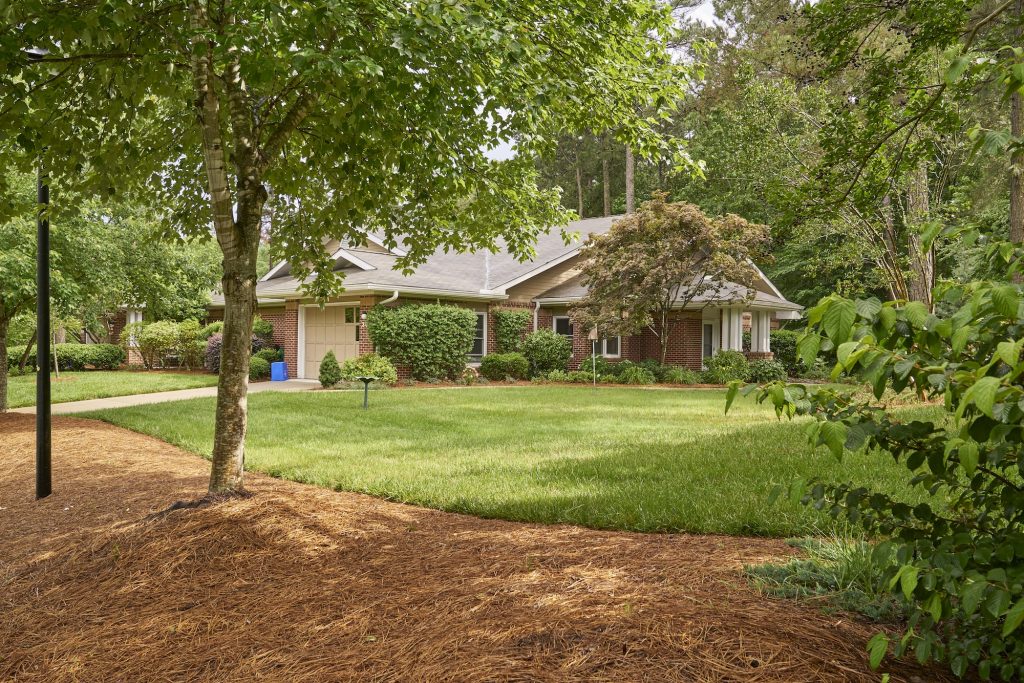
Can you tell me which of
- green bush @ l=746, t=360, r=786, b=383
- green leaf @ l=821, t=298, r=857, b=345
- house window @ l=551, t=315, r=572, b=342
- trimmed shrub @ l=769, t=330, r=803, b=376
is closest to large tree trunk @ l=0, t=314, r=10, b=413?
green leaf @ l=821, t=298, r=857, b=345

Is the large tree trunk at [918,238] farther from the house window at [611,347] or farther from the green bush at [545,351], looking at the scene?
the green bush at [545,351]

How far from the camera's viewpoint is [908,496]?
18.6ft

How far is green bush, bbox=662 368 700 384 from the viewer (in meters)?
19.8

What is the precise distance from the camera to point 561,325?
23.4 metres

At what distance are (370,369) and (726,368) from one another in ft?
33.3

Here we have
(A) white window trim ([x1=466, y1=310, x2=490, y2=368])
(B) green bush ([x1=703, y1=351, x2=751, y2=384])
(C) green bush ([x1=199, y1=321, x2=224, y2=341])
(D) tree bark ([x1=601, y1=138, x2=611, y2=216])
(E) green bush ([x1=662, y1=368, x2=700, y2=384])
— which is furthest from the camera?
(D) tree bark ([x1=601, y1=138, x2=611, y2=216])

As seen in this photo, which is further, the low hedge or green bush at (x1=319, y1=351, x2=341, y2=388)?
the low hedge

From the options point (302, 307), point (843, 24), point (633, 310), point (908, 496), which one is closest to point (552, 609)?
point (908, 496)

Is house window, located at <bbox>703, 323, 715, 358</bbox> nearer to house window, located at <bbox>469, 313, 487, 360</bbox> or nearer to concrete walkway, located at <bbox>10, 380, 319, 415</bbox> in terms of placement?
house window, located at <bbox>469, 313, 487, 360</bbox>

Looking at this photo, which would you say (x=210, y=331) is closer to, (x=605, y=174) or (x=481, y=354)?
(x=481, y=354)

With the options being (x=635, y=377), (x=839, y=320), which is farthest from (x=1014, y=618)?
(x=635, y=377)

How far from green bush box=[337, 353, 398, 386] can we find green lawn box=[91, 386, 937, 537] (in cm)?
302

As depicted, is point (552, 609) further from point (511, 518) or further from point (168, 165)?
point (168, 165)

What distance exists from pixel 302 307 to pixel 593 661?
66.3ft
